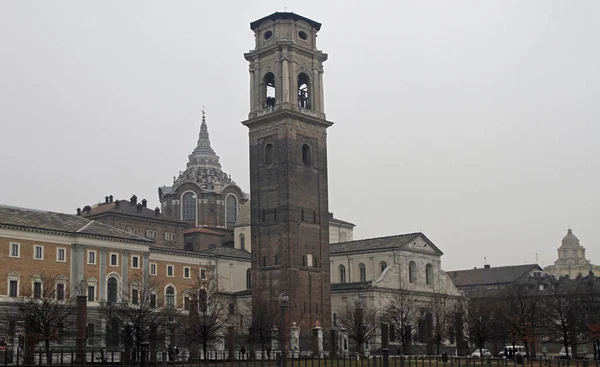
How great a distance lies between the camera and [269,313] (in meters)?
75.0

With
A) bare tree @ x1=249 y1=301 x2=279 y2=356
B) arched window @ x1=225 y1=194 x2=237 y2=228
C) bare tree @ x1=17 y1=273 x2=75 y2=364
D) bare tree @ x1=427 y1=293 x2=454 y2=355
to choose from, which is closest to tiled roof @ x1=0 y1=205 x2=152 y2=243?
bare tree @ x1=17 y1=273 x2=75 y2=364

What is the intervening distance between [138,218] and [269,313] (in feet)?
123

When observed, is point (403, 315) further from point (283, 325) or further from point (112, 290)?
point (112, 290)

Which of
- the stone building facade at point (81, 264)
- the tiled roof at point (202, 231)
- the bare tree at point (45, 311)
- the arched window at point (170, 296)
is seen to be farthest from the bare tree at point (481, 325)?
the tiled roof at point (202, 231)

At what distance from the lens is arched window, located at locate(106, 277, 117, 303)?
77.8 meters

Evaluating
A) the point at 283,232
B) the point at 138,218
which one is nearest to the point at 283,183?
the point at 283,232

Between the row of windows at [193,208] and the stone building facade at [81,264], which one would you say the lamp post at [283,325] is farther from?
the row of windows at [193,208]

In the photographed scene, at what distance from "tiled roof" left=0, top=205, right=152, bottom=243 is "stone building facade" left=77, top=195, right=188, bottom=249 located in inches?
922

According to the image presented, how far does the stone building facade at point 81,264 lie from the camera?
7094 centimetres

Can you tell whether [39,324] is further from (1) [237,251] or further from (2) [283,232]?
(1) [237,251]

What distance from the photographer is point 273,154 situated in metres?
80.2

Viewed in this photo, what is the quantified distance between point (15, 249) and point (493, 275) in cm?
8042

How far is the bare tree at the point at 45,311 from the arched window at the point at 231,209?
5215 centimetres

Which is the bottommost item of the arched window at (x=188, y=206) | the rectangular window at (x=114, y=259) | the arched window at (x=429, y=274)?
the arched window at (x=429, y=274)
